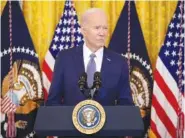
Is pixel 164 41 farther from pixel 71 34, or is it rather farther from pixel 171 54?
pixel 71 34

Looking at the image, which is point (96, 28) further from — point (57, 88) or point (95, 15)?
point (57, 88)

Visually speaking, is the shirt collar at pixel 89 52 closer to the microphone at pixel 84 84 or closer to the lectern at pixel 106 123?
the microphone at pixel 84 84

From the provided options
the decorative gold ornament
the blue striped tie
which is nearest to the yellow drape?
the blue striped tie

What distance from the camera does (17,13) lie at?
399 cm

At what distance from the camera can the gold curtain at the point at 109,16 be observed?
13.1ft

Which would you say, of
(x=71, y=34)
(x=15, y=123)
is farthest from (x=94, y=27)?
(x=15, y=123)

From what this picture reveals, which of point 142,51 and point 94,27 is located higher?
point 94,27

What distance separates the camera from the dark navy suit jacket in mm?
2293

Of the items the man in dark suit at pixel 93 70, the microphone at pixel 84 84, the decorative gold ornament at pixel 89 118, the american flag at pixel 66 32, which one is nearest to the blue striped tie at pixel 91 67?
the man in dark suit at pixel 93 70

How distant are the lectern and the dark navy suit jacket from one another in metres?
0.34

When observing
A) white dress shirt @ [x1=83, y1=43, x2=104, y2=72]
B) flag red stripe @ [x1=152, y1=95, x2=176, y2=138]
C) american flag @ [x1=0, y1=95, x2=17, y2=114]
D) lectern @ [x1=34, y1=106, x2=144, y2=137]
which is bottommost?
flag red stripe @ [x1=152, y1=95, x2=176, y2=138]

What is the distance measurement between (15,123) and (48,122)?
7.02 ft

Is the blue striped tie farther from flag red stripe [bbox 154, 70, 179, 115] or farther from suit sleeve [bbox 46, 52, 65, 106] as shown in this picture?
flag red stripe [bbox 154, 70, 179, 115]

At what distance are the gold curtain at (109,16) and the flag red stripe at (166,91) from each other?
218mm
